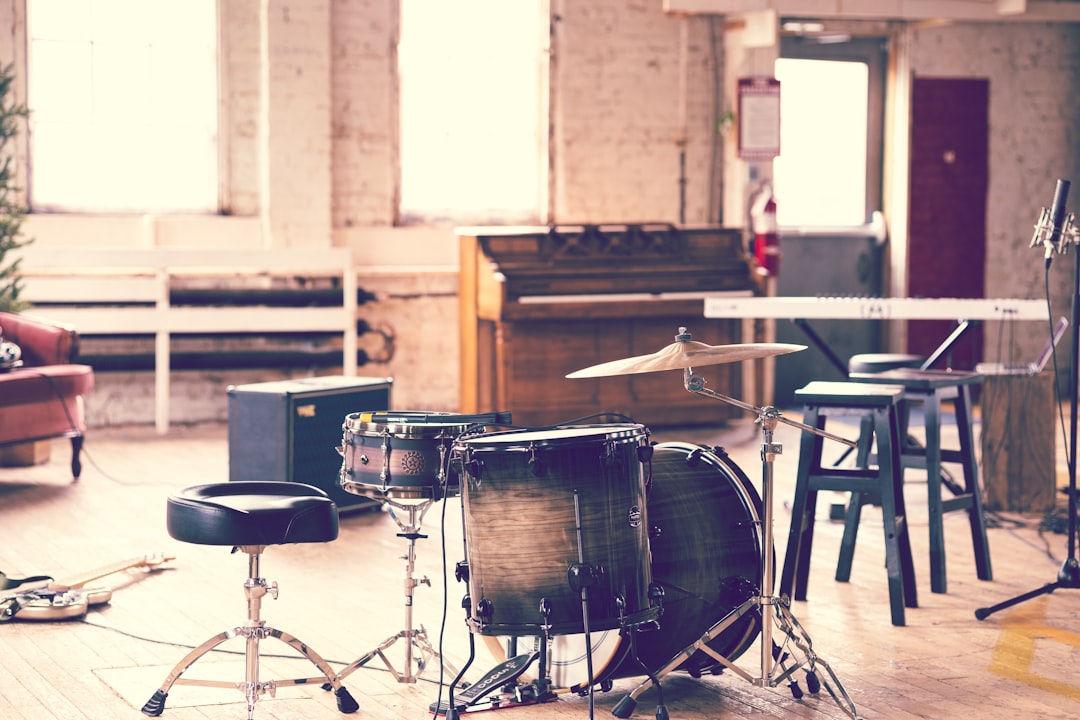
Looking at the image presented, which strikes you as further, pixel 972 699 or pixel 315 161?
pixel 315 161

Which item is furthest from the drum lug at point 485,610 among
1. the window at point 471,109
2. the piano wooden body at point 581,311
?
the window at point 471,109

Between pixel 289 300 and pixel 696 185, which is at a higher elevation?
pixel 696 185

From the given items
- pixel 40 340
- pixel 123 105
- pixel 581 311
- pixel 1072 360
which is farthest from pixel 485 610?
pixel 123 105

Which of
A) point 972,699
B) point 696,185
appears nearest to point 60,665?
point 972,699

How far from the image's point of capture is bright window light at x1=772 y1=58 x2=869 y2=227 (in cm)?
984

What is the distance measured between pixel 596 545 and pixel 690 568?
40cm

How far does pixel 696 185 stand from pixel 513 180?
1194 millimetres

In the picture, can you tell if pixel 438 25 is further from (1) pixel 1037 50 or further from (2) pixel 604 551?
(2) pixel 604 551

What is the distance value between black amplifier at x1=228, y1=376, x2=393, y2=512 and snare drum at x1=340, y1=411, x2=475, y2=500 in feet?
6.52

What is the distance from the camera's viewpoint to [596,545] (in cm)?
336

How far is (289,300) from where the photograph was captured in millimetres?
8625

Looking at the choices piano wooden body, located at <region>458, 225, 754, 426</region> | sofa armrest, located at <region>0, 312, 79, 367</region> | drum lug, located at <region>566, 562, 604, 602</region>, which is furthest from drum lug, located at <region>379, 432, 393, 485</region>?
piano wooden body, located at <region>458, 225, 754, 426</region>

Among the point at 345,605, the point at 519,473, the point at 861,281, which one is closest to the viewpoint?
the point at 519,473

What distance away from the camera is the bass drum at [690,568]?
11.8ft
